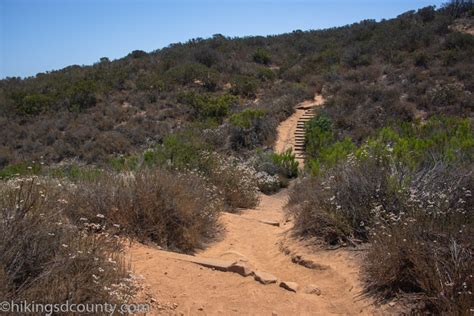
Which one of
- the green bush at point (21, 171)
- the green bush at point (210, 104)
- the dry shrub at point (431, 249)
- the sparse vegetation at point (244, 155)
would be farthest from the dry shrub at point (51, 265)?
the green bush at point (210, 104)

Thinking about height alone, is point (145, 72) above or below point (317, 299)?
above

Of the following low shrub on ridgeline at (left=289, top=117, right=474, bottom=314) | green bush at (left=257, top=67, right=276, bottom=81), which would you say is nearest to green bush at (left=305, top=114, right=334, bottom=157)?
low shrub on ridgeline at (left=289, top=117, right=474, bottom=314)

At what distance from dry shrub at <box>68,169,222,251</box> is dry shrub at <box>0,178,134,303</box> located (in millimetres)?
1929

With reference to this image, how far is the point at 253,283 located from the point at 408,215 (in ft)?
6.43

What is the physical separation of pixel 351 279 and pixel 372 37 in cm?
3094

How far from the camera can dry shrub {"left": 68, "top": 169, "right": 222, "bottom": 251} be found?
6.00 metres

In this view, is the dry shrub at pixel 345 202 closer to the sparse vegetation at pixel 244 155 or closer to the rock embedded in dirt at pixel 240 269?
the sparse vegetation at pixel 244 155

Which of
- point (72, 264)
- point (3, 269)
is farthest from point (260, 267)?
point (3, 269)

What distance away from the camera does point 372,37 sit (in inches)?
1298

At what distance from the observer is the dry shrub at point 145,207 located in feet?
19.7

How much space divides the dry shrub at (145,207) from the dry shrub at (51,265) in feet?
6.33

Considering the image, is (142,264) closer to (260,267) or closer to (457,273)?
(260,267)

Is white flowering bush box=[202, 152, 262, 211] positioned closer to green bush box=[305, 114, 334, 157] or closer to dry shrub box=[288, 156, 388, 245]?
dry shrub box=[288, 156, 388, 245]

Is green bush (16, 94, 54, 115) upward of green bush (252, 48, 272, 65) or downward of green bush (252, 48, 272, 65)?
downward
